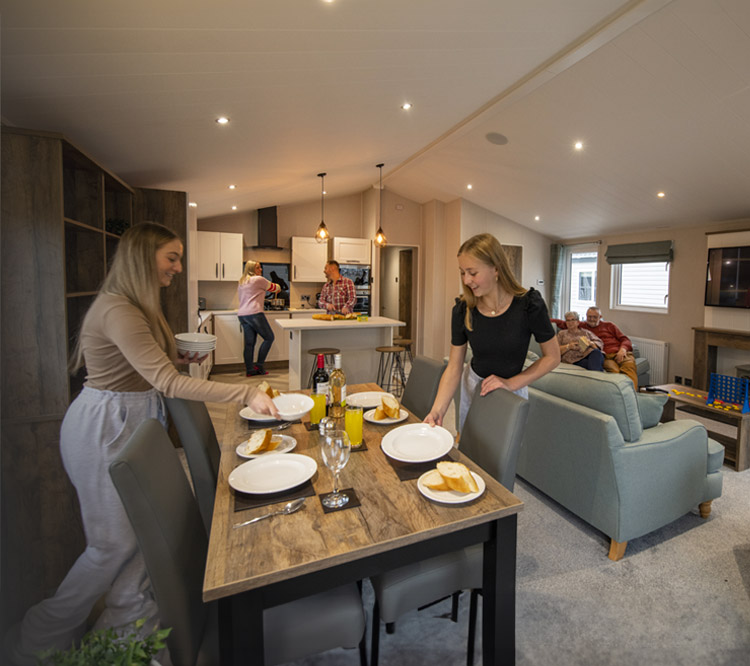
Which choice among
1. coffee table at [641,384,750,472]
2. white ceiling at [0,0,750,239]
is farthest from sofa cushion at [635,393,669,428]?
white ceiling at [0,0,750,239]

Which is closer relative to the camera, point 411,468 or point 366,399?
point 411,468

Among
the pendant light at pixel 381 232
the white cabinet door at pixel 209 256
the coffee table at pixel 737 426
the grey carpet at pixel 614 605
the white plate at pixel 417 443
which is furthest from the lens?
the white cabinet door at pixel 209 256

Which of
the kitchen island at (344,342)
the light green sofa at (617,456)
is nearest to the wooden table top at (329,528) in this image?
the light green sofa at (617,456)

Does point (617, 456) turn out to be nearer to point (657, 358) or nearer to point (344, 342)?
point (344, 342)

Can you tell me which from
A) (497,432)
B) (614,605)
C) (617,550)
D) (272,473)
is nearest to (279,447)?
(272,473)

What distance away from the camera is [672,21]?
2461mm

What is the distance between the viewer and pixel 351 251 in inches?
277

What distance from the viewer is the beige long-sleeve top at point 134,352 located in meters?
1.44

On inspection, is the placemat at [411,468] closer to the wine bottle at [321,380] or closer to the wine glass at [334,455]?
the wine glass at [334,455]

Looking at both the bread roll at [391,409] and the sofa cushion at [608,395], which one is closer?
the bread roll at [391,409]

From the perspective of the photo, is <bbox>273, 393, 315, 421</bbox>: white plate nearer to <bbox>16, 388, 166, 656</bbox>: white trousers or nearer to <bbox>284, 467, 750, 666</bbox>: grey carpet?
<bbox>16, 388, 166, 656</bbox>: white trousers

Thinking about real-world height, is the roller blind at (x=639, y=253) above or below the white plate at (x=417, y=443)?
above

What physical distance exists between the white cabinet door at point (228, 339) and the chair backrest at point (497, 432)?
16.6 ft

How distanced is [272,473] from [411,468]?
1.54 feet
